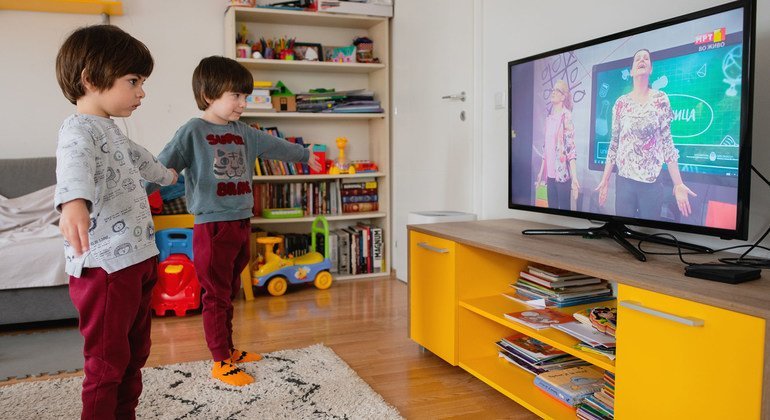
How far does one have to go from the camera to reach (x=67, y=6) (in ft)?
11.8

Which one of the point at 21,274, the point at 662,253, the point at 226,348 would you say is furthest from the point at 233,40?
the point at 662,253

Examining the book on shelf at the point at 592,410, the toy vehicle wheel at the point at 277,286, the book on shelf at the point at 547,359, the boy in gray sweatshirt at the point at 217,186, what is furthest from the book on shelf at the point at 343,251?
the book on shelf at the point at 592,410

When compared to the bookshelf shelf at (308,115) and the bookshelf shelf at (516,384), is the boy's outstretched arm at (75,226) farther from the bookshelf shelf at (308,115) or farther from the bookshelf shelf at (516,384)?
the bookshelf shelf at (308,115)

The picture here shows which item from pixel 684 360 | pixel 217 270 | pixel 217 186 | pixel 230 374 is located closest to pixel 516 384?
pixel 684 360

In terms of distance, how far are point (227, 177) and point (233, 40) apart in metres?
1.79

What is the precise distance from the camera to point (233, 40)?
3725mm

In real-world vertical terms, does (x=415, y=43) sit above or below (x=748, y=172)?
above

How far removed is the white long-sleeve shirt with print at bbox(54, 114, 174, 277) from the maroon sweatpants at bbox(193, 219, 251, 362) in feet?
2.04

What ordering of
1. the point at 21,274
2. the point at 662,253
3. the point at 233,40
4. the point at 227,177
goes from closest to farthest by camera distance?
the point at 662,253 → the point at 227,177 → the point at 21,274 → the point at 233,40

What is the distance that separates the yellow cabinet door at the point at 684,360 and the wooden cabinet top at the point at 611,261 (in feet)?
0.07

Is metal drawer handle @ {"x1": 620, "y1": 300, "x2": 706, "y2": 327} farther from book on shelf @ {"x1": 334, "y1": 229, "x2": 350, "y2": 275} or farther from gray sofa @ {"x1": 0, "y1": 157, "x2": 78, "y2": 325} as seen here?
book on shelf @ {"x1": 334, "y1": 229, "x2": 350, "y2": 275}

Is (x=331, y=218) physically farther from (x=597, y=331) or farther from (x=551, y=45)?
(x=597, y=331)

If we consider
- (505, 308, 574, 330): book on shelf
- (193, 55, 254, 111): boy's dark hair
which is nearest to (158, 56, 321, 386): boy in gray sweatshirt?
(193, 55, 254, 111): boy's dark hair

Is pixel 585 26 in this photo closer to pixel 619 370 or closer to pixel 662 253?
pixel 662 253
